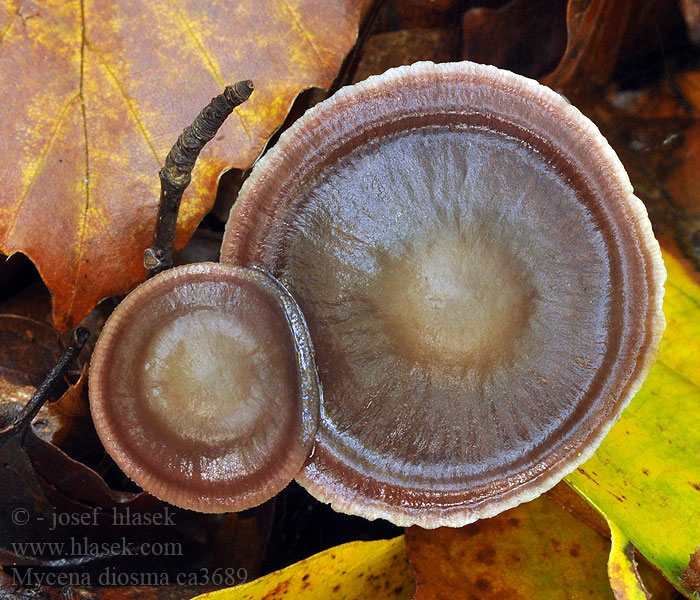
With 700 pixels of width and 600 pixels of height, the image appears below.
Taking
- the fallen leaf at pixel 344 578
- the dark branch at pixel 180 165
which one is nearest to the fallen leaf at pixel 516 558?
the fallen leaf at pixel 344 578

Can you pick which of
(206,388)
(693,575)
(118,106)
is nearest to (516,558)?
(693,575)

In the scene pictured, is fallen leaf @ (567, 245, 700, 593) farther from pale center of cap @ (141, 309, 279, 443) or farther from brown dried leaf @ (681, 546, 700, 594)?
pale center of cap @ (141, 309, 279, 443)

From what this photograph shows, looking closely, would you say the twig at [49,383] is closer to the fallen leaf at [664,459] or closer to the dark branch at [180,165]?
the dark branch at [180,165]

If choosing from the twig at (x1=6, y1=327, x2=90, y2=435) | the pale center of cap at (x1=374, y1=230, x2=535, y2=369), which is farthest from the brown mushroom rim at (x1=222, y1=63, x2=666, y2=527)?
the twig at (x1=6, y1=327, x2=90, y2=435)

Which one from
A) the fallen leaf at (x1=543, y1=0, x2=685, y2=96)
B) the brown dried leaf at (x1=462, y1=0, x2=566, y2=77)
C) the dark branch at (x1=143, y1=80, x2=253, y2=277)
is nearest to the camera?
the dark branch at (x1=143, y1=80, x2=253, y2=277)

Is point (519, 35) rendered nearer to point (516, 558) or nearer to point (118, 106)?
point (118, 106)

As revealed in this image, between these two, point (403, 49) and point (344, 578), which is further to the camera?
point (403, 49)
